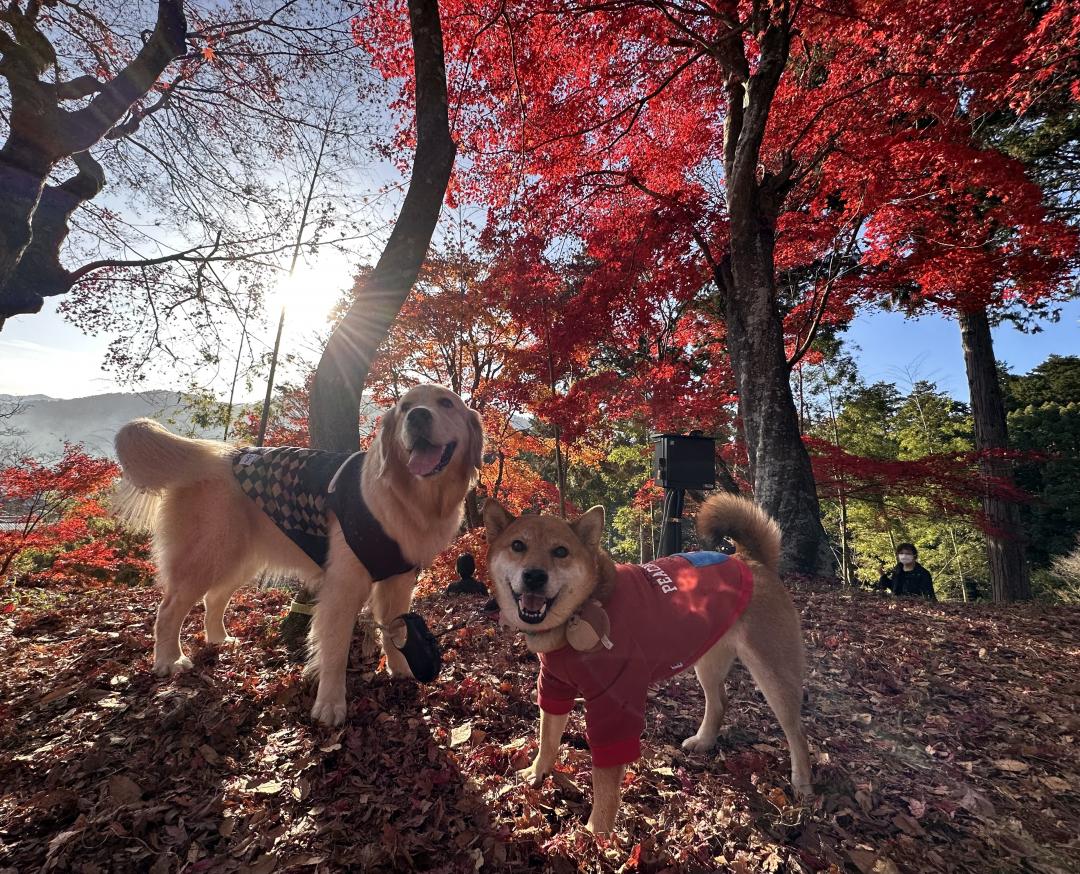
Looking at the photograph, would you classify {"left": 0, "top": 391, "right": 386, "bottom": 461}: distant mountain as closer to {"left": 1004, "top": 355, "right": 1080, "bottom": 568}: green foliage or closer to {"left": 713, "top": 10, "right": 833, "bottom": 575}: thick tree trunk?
{"left": 713, "top": 10, "right": 833, "bottom": 575}: thick tree trunk

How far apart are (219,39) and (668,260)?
8896 mm

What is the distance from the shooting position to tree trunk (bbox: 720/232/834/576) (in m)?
7.05

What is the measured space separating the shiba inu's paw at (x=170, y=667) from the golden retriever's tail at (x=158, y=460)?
1180 mm

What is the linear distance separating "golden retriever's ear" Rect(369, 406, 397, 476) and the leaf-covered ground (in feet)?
5.36

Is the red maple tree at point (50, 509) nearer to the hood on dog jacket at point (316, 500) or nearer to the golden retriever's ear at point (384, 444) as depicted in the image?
the hood on dog jacket at point (316, 500)

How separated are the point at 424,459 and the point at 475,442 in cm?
48

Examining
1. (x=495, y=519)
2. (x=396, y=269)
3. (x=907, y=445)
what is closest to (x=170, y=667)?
(x=495, y=519)

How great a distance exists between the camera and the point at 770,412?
761cm

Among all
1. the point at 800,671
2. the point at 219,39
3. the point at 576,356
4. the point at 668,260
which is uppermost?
the point at 219,39

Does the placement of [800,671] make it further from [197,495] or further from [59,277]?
[59,277]

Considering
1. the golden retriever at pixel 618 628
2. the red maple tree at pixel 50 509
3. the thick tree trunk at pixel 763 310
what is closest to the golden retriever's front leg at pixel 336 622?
the golden retriever at pixel 618 628

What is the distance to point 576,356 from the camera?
40.2ft

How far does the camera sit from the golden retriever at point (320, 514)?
295cm

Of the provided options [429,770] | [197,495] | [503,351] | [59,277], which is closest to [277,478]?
[197,495]
